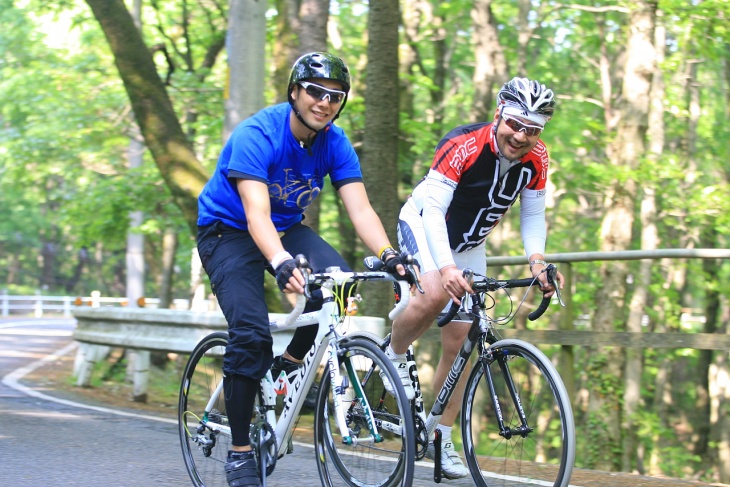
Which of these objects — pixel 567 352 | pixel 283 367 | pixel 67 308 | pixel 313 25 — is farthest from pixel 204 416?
pixel 67 308

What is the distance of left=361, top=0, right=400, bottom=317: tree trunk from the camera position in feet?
28.2

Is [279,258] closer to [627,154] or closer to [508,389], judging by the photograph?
[508,389]

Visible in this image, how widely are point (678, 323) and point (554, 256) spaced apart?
11696mm

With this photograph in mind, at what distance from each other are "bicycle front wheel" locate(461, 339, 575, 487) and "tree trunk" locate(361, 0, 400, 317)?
12.1ft

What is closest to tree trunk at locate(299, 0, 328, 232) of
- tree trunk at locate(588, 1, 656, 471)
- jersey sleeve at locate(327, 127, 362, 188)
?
jersey sleeve at locate(327, 127, 362, 188)

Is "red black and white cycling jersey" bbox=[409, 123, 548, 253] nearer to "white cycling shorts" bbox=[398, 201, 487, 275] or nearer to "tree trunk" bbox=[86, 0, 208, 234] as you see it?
"white cycling shorts" bbox=[398, 201, 487, 275]

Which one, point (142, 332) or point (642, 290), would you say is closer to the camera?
point (142, 332)

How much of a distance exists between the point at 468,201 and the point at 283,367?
1364 millimetres

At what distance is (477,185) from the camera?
5.07 meters

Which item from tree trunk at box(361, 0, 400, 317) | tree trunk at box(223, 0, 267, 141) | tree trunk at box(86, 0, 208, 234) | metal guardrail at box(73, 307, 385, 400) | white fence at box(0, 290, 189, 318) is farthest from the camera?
white fence at box(0, 290, 189, 318)

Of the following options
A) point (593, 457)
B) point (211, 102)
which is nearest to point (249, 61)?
point (593, 457)

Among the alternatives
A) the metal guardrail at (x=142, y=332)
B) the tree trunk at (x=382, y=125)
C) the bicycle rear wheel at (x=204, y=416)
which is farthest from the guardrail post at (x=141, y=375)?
Answer: the bicycle rear wheel at (x=204, y=416)

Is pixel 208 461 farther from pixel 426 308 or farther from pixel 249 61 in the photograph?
pixel 249 61

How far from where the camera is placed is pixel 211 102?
1744 centimetres
